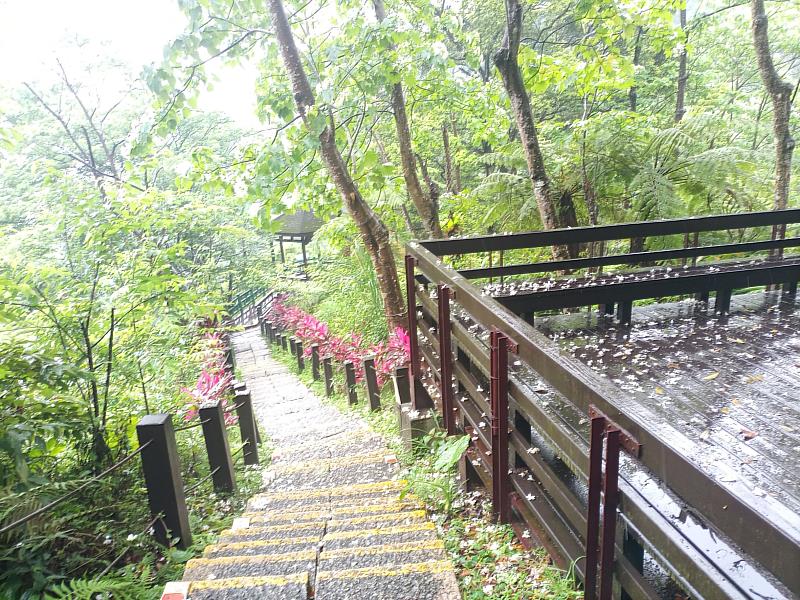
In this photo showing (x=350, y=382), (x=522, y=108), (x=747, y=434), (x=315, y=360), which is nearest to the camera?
(x=747, y=434)

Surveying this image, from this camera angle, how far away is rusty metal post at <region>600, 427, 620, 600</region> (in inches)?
66.7

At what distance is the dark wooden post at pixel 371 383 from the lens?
6875 mm

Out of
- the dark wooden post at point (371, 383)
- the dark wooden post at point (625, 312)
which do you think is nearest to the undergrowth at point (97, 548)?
the dark wooden post at point (371, 383)

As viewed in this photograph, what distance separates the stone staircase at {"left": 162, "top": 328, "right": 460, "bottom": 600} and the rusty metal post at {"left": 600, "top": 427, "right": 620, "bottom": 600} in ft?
2.29

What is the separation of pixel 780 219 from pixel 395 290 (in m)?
4.62

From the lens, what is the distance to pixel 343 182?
660cm

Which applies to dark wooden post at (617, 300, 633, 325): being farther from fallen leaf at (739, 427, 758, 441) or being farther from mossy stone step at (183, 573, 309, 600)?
mossy stone step at (183, 573, 309, 600)

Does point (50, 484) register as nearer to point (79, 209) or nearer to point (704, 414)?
point (79, 209)

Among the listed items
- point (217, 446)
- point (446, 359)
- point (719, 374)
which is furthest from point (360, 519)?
point (719, 374)

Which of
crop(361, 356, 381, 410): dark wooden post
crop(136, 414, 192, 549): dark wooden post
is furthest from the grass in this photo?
crop(361, 356, 381, 410): dark wooden post

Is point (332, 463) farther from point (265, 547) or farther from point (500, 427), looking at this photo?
point (500, 427)

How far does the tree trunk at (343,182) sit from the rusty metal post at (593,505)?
5101 millimetres

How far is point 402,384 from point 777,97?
603cm

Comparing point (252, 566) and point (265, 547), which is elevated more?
point (252, 566)
